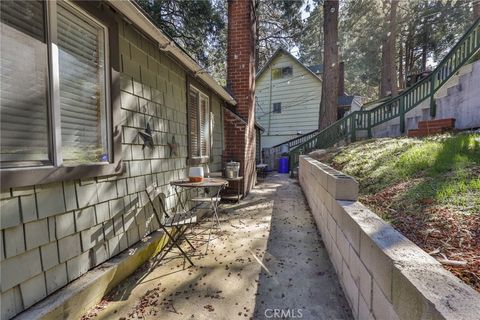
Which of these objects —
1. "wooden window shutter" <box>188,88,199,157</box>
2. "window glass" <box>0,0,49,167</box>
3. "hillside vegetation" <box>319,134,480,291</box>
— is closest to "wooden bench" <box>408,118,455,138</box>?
"hillside vegetation" <box>319,134,480,291</box>

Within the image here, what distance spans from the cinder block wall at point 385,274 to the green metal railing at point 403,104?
5.25m

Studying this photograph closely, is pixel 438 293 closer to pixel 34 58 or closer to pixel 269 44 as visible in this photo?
pixel 34 58

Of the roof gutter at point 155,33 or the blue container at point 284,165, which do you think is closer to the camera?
the roof gutter at point 155,33

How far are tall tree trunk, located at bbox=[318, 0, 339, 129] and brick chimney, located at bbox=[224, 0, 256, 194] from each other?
198 inches

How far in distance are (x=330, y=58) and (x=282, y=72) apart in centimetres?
599

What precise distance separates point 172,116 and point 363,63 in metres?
24.5

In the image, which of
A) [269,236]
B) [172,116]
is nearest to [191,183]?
[172,116]

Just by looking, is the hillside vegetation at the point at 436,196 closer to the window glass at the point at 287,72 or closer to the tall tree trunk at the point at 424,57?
the window glass at the point at 287,72

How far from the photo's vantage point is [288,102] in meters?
16.3

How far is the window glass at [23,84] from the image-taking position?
5.38 feet

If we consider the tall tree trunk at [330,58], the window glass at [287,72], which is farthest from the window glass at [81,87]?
the window glass at [287,72]

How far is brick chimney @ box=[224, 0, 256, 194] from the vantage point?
21.6 ft

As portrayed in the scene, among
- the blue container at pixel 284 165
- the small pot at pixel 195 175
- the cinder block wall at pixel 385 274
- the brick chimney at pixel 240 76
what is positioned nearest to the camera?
the cinder block wall at pixel 385 274

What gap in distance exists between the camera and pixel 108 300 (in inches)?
89.9
